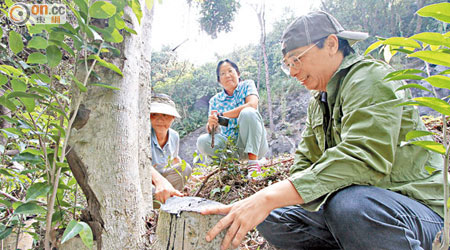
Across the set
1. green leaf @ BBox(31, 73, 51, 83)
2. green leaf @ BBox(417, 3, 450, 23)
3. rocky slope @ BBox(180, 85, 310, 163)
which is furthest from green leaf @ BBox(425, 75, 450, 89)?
rocky slope @ BBox(180, 85, 310, 163)

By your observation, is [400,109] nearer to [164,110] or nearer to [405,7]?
[164,110]

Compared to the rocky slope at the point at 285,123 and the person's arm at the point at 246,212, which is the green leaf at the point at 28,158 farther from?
the rocky slope at the point at 285,123

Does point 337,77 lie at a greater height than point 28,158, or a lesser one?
greater

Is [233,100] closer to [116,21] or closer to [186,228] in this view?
[116,21]

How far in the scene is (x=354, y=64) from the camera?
4.57 feet

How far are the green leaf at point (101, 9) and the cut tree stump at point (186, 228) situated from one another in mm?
865

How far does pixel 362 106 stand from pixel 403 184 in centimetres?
42

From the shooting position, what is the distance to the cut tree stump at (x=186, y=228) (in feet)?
3.62

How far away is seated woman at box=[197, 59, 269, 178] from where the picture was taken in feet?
11.0

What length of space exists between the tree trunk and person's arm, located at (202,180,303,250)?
446mm

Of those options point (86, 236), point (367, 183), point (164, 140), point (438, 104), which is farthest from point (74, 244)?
point (164, 140)

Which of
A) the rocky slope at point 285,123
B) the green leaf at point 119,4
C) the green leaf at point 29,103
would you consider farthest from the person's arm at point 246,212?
the rocky slope at point 285,123

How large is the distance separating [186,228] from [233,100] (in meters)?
2.98

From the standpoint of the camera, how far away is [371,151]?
1067 millimetres
